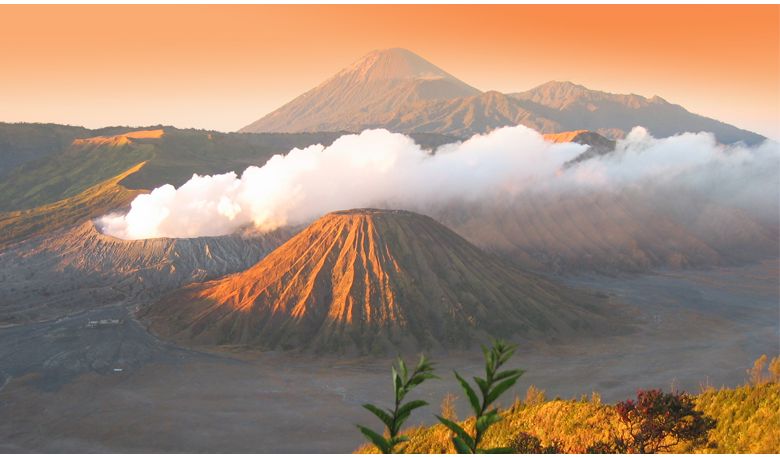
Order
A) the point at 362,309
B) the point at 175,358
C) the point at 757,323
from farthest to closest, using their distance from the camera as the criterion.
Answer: the point at 757,323 < the point at 362,309 < the point at 175,358

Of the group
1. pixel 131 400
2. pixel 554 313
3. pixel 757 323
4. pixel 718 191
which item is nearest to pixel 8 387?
pixel 131 400

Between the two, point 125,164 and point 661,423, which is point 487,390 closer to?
point 661,423

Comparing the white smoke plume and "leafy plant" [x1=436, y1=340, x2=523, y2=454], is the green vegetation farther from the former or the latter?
the white smoke plume

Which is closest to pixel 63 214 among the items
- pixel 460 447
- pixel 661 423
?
pixel 661 423

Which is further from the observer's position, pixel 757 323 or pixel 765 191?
pixel 765 191

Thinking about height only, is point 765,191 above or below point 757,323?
above

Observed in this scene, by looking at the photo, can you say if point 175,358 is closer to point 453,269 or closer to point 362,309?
point 362,309
